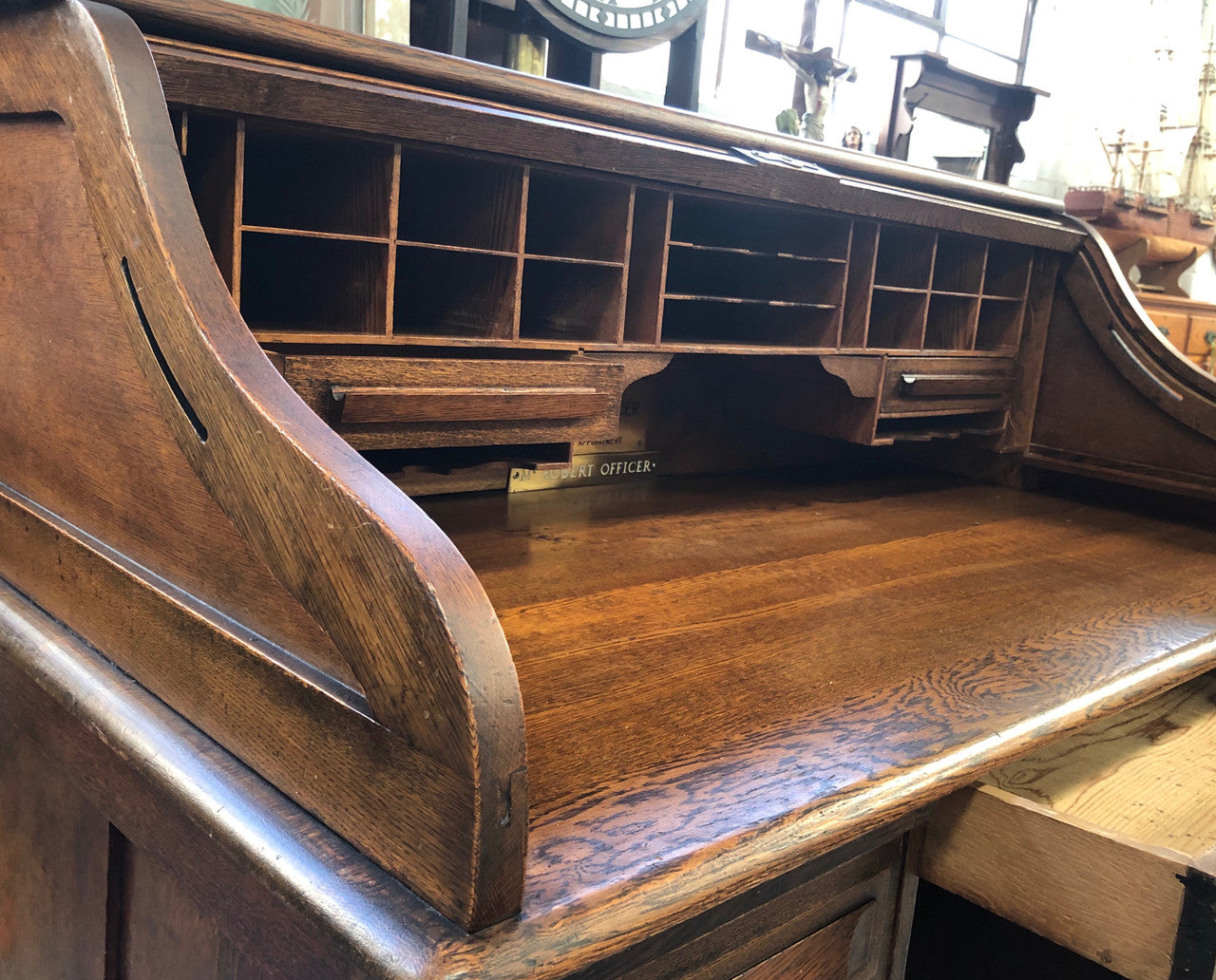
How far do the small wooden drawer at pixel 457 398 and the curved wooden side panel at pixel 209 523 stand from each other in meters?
Result: 0.24

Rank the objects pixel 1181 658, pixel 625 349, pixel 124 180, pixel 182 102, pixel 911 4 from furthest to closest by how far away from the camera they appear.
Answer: pixel 911 4 < pixel 625 349 < pixel 1181 658 < pixel 182 102 < pixel 124 180

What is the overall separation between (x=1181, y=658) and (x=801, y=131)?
1.32m

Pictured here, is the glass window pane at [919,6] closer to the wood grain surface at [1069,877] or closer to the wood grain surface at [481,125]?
the wood grain surface at [481,125]

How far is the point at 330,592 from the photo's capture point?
0.54m

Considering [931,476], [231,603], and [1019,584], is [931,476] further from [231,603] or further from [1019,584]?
[231,603]

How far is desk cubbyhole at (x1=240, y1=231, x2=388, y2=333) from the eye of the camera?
3.52 ft

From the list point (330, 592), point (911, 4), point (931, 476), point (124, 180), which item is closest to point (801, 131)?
point (931, 476)

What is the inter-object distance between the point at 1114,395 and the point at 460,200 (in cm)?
129

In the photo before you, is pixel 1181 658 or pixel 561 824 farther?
pixel 1181 658

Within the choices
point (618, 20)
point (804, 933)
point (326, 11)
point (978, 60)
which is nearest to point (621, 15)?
point (618, 20)

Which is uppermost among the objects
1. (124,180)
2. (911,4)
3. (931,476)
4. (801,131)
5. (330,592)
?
(911,4)

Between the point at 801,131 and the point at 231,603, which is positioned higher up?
the point at 801,131

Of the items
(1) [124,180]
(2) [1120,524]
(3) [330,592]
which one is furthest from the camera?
(2) [1120,524]

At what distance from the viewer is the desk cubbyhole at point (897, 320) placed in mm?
1698
